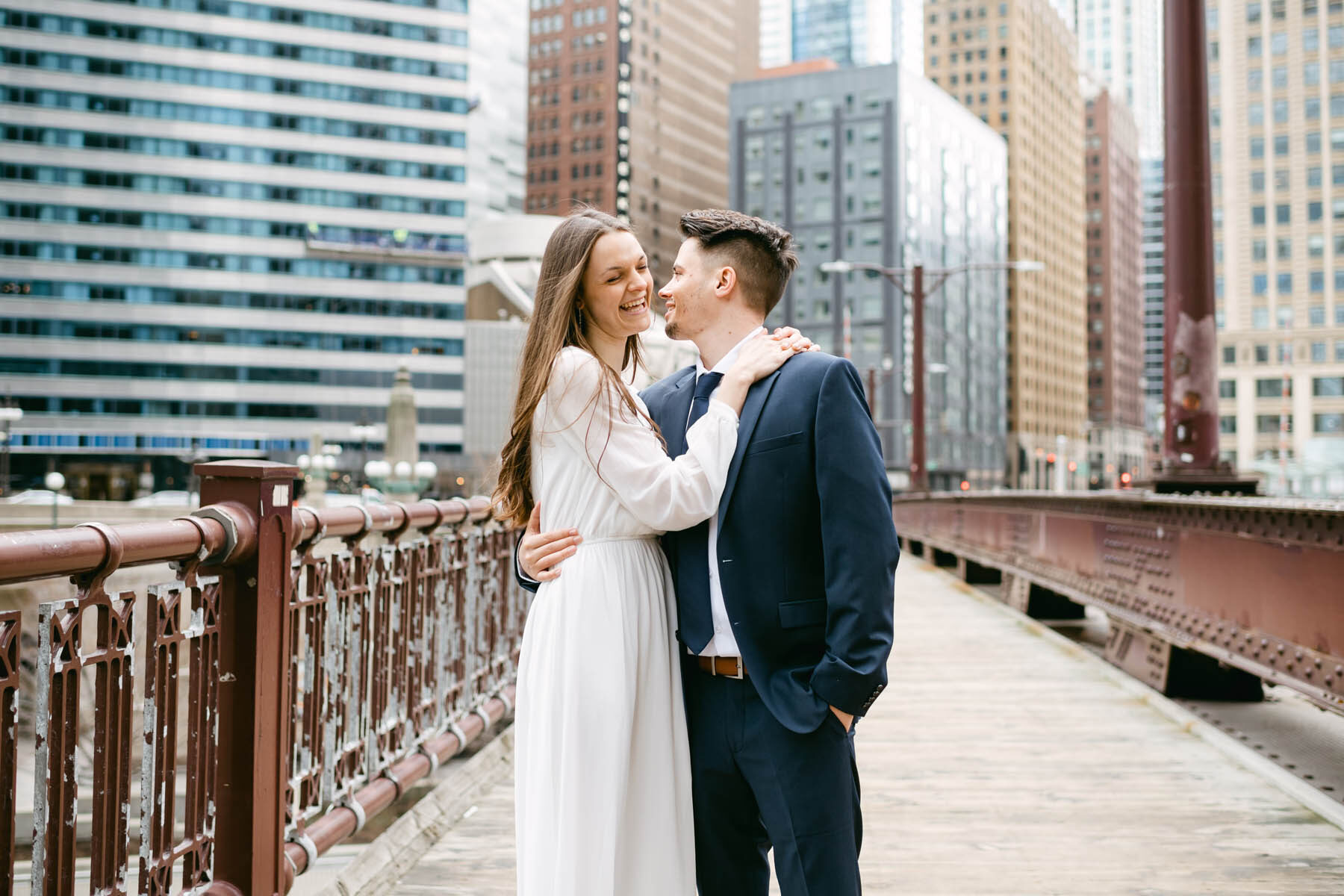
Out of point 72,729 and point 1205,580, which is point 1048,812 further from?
point 72,729

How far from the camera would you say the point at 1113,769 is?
19.1ft

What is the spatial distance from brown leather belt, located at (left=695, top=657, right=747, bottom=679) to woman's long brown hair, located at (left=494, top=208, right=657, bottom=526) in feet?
2.06

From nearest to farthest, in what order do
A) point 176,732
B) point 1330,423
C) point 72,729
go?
point 72,729 → point 176,732 → point 1330,423

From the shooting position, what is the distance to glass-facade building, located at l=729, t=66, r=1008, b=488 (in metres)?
96.1

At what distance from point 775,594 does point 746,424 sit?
0.43m

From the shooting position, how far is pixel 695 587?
8.82 feet

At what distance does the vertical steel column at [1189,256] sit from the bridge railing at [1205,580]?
26.1 inches

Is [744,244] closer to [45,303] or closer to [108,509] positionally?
[108,509]

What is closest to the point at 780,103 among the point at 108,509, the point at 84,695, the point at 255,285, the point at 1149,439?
the point at 255,285

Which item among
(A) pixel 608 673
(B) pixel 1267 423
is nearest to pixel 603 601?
(A) pixel 608 673

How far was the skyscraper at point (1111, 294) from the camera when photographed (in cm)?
15725

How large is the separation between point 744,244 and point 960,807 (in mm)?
3502

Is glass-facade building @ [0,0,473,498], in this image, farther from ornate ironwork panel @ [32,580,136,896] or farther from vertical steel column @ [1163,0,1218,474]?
ornate ironwork panel @ [32,580,136,896]

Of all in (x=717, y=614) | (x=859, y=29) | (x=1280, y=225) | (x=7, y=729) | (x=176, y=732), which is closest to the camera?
(x=7, y=729)
